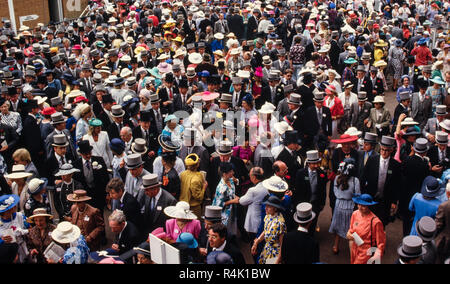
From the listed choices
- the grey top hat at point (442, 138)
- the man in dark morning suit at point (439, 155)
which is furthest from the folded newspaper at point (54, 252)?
the grey top hat at point (442, 138)

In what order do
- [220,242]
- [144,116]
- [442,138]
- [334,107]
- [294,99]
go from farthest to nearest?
[334,107] < [294,99] < [144,116] < [442,138] < [220,242]

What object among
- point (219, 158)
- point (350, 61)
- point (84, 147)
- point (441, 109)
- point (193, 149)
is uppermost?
point (350, 61)

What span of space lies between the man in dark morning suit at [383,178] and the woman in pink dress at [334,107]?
7.87 feet

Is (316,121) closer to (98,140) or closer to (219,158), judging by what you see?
(219,158)

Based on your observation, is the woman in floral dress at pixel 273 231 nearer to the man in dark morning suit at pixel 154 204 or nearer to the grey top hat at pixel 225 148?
the man in dark morning suit at pixel 154 204

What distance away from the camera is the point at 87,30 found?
16812mm

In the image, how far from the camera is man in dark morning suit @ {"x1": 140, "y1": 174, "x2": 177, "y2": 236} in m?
6.20

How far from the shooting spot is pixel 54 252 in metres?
5.36

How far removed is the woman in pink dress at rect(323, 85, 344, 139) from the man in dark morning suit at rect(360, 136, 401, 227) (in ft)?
7.87

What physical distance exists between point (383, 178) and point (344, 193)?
75cm

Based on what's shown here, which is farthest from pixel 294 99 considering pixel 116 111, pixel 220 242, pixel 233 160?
pixel 220 242

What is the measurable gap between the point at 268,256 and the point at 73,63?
841 centimetres

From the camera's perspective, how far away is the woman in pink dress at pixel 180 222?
574 centimetres

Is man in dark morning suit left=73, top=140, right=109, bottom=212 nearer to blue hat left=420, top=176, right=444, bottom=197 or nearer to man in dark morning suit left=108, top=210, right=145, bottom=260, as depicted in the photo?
man in dark morning suit left=108, top=210, right=145, bottom=260
